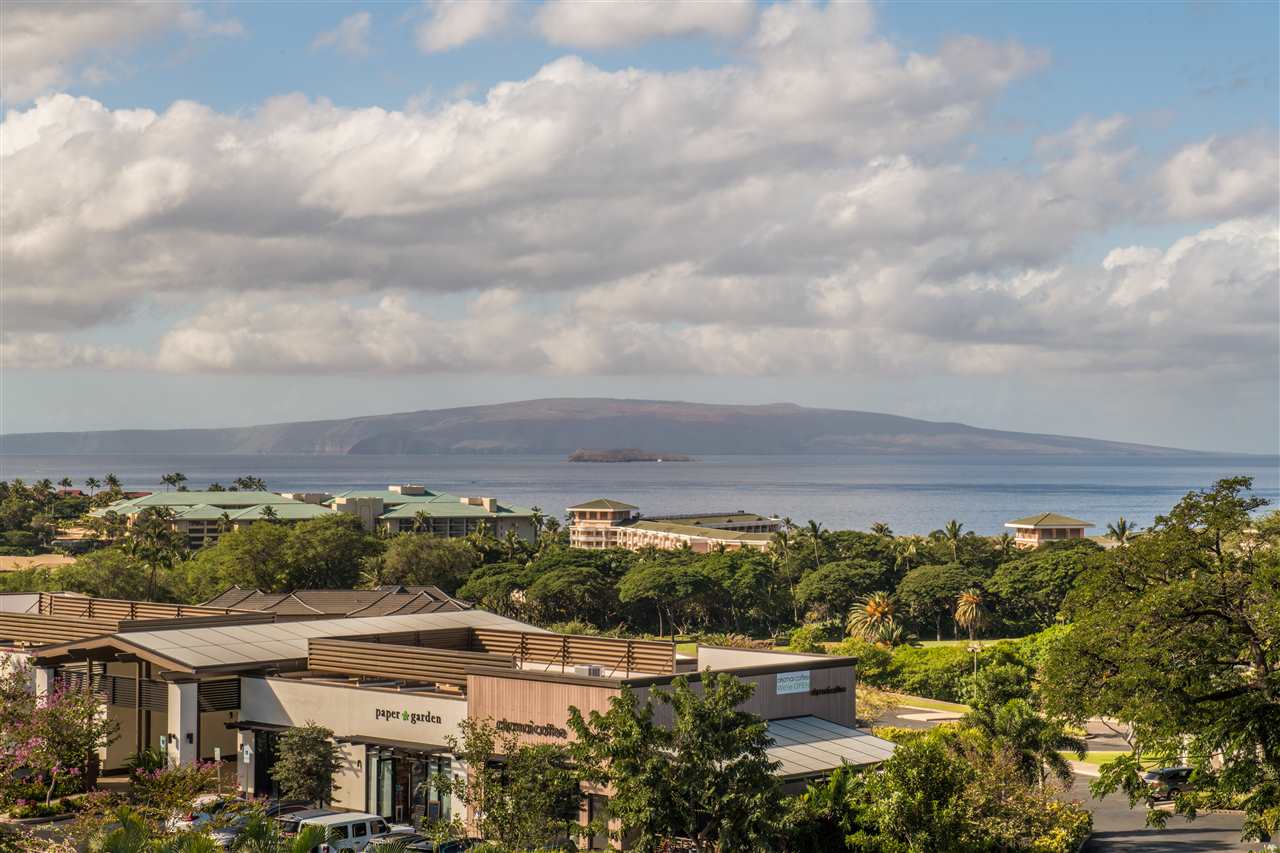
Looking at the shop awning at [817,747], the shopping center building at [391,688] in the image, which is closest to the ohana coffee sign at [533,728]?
the shopping center building at [391,688]

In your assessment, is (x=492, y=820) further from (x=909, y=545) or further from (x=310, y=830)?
(x=909, y=545)

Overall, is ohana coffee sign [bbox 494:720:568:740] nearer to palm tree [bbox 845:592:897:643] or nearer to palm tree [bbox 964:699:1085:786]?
palm tree [bbox 964:699:1085:786]

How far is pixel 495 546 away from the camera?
138m

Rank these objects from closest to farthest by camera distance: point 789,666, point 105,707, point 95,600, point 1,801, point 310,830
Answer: point 310,830 < point 1,801 < point 789,666 < point 105,707 < point 95,600

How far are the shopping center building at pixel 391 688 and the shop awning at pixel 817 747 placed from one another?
7cm

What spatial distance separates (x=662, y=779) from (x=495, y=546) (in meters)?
111

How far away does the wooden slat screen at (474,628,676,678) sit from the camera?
41406 mm

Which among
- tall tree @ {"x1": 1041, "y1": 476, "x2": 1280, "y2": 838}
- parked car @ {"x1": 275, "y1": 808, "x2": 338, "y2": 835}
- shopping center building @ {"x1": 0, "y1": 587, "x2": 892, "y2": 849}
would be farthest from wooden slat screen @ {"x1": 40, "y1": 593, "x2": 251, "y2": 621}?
tall tree @ {"x1": 1041, "y1": 476, "x2": 1280, "y2": 838}

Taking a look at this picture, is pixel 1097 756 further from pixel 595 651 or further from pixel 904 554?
pixel 904 554

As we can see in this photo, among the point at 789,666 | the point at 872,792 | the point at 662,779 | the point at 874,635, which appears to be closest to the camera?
the point at 662,779

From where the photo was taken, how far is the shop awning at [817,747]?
35781 millimetres

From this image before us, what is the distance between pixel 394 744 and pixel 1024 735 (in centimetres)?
1826

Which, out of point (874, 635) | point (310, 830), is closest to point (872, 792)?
point (310, 830)

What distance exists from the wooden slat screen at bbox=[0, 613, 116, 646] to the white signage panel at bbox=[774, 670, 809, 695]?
2647cm
